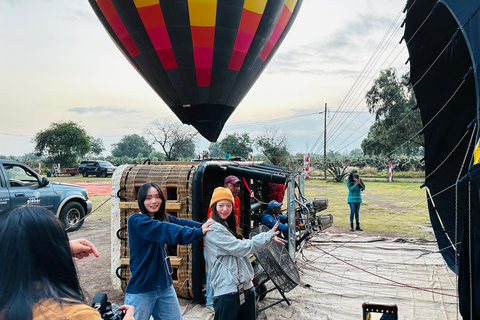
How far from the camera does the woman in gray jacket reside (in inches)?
107

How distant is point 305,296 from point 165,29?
8071mm

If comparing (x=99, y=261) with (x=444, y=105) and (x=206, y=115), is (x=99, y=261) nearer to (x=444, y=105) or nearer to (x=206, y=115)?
(x=206, y=115)

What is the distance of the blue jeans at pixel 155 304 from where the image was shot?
2.81 m

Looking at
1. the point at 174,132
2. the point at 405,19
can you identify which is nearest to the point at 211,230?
the point at 405,19

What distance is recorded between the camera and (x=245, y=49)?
10812mm

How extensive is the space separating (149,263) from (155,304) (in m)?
0.36

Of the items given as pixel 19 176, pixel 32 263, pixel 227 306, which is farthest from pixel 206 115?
pixel 32 263

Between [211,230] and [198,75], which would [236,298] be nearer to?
[211,230]

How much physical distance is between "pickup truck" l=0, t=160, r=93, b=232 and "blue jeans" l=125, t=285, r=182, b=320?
191 inches

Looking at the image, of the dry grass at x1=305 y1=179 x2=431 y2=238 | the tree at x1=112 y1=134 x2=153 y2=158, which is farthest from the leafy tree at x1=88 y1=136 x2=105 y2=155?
the dry grass at x1=305 y1=179 x2=431 y2=238

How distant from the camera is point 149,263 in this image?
2.86 meters

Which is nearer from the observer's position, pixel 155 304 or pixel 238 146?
pixel 155 304

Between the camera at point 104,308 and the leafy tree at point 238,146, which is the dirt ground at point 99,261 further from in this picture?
the leafy tree at point 238,146

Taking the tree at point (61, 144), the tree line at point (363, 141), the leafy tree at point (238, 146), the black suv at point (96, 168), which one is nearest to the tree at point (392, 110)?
the tree line at point (363, 141)
